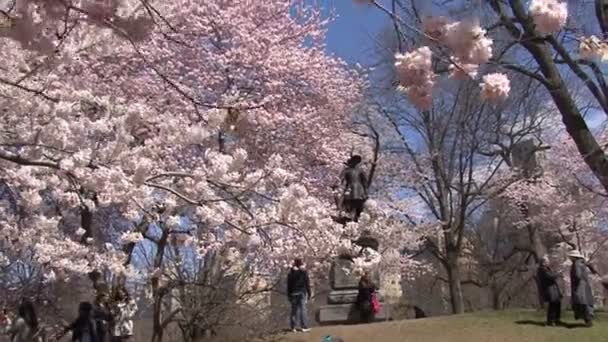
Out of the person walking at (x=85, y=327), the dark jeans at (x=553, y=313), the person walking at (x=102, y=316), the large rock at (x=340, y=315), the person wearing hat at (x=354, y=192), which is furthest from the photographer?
the person wearing hat at (x=354, y=192)

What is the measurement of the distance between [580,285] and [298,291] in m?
4.48

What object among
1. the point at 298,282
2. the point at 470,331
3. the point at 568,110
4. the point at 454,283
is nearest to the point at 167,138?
the point at 568,110

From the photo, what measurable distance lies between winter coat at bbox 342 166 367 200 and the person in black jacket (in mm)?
1896

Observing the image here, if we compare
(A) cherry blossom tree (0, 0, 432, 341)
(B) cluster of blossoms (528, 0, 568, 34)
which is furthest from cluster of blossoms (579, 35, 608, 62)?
(A) cherry blossom tree (0, 0, 432, 341)

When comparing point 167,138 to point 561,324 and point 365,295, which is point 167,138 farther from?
point 561,324

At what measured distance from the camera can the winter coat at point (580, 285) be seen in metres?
12.3

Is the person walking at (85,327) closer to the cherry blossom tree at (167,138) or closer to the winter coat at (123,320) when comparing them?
the cherry blossom tree at (167,138)

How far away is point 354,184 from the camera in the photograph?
47.6 ft

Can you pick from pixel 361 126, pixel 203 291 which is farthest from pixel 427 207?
pixel 203 291

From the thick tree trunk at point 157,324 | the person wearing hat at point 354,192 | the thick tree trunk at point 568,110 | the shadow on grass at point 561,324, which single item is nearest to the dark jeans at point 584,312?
the shadow on grass at point 561,324

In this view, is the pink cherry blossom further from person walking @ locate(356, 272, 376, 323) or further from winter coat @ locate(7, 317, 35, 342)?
winter coat @ locate(7, 317, 35, 342)

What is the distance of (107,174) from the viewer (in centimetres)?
638

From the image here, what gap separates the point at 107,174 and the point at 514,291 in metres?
29.2

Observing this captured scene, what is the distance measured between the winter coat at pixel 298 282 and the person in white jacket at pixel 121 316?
279 cm
